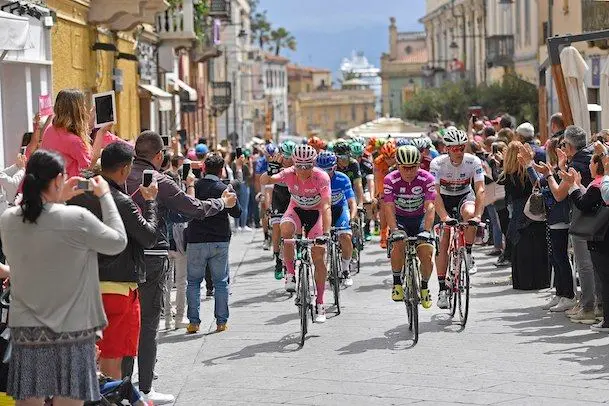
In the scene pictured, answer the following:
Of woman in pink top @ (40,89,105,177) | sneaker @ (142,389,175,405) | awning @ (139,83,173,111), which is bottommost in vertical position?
sneaker @ (142,389,175,405)

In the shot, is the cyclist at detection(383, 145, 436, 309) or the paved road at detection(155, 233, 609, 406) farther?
the cyclist at detection(383, 145, 436, 309)

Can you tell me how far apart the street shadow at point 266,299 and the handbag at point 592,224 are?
14.7 ft

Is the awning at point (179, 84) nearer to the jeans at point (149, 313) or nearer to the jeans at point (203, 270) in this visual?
the jeans at point (203, 270)

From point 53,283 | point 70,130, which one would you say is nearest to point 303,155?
point 70,130

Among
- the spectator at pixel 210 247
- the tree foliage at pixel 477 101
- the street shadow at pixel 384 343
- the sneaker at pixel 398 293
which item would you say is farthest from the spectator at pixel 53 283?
the tree foliage at pixel 477 101

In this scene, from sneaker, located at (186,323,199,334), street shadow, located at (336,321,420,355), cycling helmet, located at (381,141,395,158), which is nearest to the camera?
street shadow, located at (336,321,420,355)

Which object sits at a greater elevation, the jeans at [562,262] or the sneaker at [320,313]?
the jeans at [562,262]

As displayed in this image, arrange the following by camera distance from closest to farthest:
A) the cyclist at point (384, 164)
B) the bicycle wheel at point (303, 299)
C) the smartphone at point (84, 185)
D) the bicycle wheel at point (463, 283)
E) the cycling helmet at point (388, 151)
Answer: the smartphone at point (84, 185) → the bicycle wheel at point (303, 299) → the bicycle wheel at point (463, 283) → the cyclist at point (384, 164) → the cycling helmet at point (388, 151)

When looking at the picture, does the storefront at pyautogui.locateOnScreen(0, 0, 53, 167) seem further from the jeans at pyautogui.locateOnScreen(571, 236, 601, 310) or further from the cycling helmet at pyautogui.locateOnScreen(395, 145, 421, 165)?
the jeans at pyautogui.locateOnScreen(571, 236, 601, 310)

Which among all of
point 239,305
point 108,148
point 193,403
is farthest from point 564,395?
point 239,305

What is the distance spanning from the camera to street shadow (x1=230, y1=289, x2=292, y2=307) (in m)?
16.3

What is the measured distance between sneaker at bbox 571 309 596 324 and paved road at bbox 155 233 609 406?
5.0 inches

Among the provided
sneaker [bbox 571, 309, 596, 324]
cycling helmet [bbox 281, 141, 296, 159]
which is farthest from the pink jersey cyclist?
cycling helmet [bbox 281, 141, 296, 159]

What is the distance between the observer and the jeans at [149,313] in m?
10.2
